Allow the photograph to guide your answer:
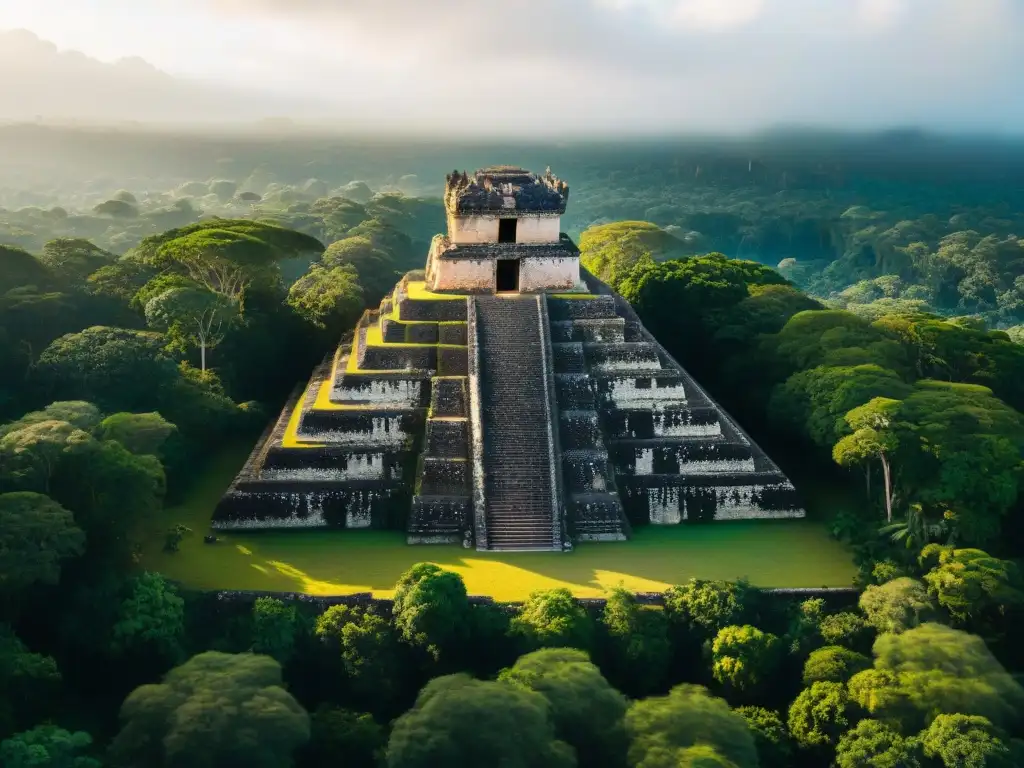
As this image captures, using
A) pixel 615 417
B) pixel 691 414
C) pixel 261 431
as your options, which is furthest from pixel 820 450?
pixel 261 431

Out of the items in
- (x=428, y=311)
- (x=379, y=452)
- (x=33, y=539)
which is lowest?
(x=33, y=539)

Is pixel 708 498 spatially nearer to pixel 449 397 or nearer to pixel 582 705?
pixel 449 397

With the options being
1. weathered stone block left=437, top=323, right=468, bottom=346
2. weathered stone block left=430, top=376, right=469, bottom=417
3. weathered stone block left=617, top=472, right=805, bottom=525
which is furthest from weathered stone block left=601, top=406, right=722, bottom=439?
weathered stone block left=437, top=323, right=468, bottom=346

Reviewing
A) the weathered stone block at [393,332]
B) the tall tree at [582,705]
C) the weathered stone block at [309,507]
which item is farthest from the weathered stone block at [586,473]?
the tall tree at [582,705]

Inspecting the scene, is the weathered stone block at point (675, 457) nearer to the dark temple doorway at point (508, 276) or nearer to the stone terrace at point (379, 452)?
the stone terrace at point (379, 452)

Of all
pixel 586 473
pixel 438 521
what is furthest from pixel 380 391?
pixel 586 473

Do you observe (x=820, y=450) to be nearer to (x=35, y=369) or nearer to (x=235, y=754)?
(x=235, y=754)

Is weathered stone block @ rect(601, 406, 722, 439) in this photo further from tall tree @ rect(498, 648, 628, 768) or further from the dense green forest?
tall tree @ rect(498, 648, 628, 768)
